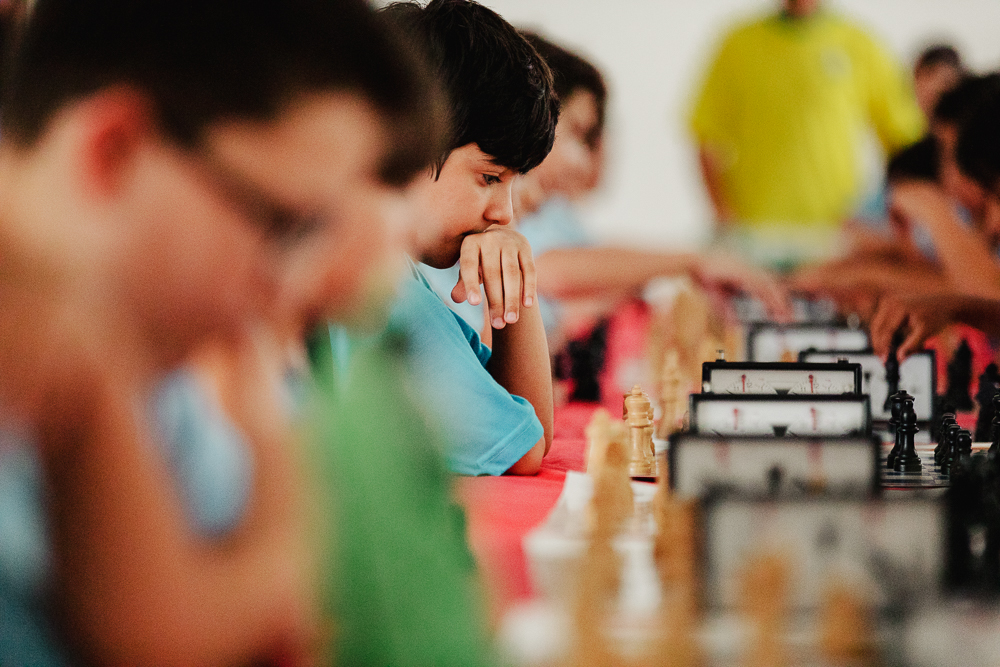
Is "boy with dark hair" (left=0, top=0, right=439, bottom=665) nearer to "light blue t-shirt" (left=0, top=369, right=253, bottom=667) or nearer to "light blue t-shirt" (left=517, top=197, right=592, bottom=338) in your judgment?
"light blue t-shirt" (left=0, top=369, right=253, bottom=667)

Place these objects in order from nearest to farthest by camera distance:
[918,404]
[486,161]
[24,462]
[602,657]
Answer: [24,462] < [602,657] < [486,161] < [918,404]

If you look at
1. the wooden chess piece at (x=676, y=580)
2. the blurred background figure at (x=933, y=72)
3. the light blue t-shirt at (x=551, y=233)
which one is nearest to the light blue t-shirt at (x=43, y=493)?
the wooden chess piece at (x=676, y=580)

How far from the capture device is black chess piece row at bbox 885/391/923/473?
117 cm

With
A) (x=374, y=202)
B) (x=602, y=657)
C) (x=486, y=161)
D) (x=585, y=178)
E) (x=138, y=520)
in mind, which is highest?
(x=585, y=178)

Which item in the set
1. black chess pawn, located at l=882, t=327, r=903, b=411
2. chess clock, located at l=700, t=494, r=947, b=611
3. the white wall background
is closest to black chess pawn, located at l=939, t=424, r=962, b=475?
black chess pawn, located at l=882, t=327, r=903, b=411

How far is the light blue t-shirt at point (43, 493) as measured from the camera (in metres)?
0.32

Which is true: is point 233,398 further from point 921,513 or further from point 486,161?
point 486,161

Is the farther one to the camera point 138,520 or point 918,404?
point 918,404

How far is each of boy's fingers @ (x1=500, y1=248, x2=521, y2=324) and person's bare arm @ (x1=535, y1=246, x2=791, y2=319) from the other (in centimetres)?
120

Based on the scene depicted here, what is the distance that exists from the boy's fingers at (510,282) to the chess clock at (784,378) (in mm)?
264

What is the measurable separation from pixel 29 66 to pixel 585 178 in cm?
297

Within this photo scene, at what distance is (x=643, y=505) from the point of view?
3.37ft

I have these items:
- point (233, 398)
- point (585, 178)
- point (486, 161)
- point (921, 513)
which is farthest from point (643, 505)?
point (585, 178)

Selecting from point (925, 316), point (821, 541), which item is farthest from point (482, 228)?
point (925, 316)
